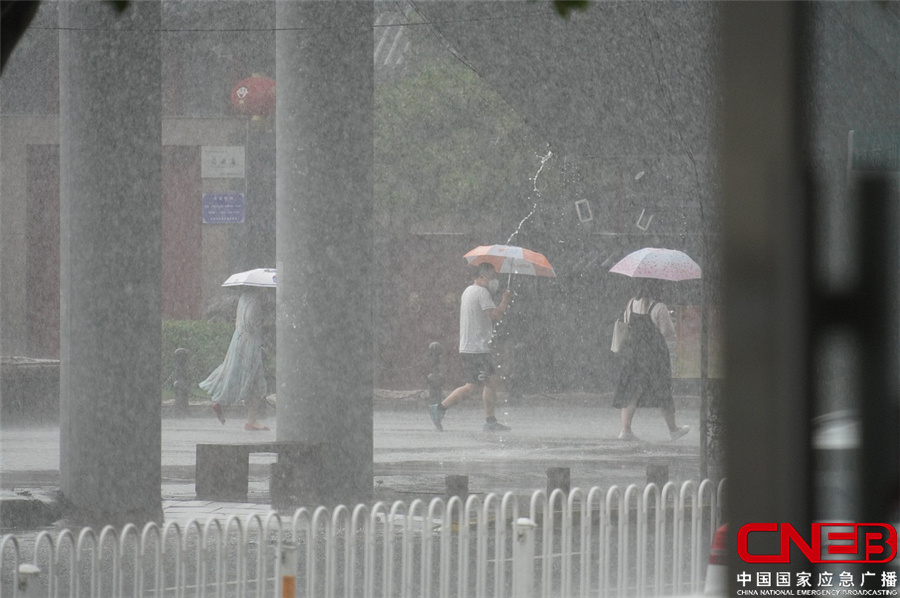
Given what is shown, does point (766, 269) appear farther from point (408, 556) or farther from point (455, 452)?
point (455, 452)

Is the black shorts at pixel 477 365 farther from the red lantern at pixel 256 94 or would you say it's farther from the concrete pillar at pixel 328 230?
the red lantern at pixel 256 94

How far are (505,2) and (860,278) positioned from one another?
28.4ft

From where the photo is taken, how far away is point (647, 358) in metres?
9.87

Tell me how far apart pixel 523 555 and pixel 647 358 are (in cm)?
619

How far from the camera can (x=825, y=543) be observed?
1096 mm

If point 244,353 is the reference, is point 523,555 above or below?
below

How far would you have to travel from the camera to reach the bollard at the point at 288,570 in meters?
3.29

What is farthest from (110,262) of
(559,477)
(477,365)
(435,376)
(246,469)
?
(435,376)

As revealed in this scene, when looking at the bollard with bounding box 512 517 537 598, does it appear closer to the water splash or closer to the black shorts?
the black shorts

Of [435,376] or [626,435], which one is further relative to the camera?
[435,376]

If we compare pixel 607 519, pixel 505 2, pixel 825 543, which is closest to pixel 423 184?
pixel 505 2

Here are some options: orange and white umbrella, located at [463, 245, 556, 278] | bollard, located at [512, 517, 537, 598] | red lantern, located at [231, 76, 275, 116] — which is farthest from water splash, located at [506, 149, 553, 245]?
bollard, located at [512, 517, 537, 598]

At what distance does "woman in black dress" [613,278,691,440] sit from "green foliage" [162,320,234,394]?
25.2 ft

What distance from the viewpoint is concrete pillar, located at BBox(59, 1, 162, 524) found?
6.21 metres
